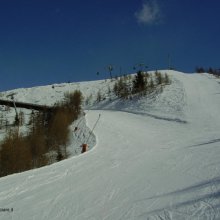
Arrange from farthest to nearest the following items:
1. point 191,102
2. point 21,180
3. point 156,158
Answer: point 191,102 → point 156,158 → point 21,180

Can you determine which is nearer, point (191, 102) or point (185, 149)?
point (185, 149)

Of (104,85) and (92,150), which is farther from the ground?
(104,85)

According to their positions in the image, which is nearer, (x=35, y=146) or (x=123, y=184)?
(x=123, y=184)

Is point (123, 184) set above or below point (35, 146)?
above

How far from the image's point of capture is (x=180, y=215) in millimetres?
5562

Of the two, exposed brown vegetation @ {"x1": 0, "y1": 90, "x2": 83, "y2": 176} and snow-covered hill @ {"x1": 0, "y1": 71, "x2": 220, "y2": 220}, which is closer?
snow-covered hill @ {"x1": 0, "y1": 71, "x2": 220, "y2": 220}

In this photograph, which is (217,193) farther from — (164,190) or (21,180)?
(21,180)

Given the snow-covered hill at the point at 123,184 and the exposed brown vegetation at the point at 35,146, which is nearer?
the snow-covered hill at the point at 123,184

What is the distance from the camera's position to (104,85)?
5481 centimetres

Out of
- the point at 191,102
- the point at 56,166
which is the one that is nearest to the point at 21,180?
the point at 56,166

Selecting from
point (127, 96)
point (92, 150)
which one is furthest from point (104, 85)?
point (92, 150)

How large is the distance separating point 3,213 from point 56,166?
170 inches

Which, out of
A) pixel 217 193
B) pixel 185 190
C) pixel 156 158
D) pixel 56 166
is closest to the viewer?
pixel 217 193

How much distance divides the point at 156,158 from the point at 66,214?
19.8ft
